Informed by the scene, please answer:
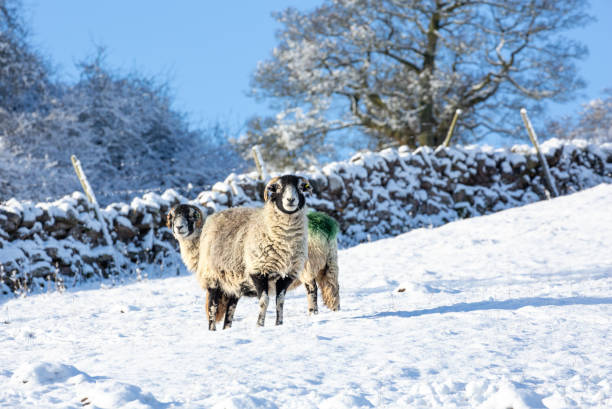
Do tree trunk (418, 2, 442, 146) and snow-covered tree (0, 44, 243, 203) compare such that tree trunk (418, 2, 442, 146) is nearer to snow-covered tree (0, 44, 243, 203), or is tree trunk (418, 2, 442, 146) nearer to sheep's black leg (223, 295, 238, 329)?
snow-covered tree (0, 44, 243, 203)

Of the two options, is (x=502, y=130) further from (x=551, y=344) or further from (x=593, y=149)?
(x=551, y=344)

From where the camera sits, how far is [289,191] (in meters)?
4.28

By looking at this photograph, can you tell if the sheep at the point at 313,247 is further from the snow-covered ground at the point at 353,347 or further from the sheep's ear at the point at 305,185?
the sheep's ear at the point at 305,185

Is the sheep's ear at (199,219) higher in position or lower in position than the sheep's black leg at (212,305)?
higher

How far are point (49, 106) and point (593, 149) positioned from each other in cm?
1619

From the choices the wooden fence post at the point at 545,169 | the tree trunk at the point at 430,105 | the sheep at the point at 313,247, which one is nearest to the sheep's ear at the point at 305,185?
the sheep at the point at 313,247

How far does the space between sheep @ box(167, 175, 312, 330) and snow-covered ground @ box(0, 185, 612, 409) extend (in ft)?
1.08

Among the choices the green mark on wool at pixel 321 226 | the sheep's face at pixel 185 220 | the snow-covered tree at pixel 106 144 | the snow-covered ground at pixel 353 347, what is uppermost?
the snow-covered tree at pixel 106 144

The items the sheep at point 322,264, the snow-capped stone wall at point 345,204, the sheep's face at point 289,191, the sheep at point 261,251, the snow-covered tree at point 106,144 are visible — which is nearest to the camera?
the sheep's face at point 289,191

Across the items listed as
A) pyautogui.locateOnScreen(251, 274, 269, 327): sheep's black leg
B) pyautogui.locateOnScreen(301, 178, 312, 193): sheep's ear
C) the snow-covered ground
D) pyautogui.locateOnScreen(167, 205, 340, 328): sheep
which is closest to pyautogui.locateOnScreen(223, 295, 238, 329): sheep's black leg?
the snow-covered ground

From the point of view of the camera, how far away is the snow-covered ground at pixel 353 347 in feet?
9.48

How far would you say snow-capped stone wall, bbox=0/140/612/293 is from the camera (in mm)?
9773

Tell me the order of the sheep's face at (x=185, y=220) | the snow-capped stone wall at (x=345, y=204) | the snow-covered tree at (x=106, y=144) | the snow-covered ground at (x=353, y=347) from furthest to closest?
the snow-covered tree at (x=106, y=144), the snow-capped stone wall at (x=345, y=204), the sheep's face at (x=185, y=220), the snow-covered ground at (x=353, y=347)

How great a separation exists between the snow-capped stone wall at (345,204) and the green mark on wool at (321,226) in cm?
178
